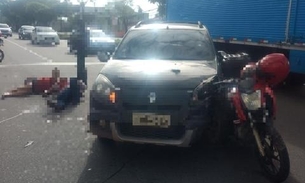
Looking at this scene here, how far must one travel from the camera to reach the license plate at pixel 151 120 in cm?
462

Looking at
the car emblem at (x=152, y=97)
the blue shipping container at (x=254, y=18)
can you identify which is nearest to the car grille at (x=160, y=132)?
the car emblem at (x=152, y=97)

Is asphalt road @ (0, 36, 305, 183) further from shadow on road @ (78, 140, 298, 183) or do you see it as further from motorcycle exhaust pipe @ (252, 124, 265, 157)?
motorcycle exhaust pipe @ (252, 124, 265, 157)

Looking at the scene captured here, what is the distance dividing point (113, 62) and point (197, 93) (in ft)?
4.96

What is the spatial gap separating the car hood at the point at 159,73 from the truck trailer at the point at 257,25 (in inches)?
175

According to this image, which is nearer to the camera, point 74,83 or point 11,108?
point 11,108

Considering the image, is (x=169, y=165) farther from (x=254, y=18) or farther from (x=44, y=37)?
(x=44, y=37)

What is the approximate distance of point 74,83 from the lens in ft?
28.4

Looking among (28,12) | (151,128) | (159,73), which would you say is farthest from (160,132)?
(28,12)

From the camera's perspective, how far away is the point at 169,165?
4863 millimetres

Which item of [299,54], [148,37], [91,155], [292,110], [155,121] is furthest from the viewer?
[299,54]

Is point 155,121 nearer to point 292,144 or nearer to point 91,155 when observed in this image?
point 91,155

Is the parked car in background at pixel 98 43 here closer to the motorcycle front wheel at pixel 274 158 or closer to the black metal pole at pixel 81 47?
the black metal pole at pixel 81 47

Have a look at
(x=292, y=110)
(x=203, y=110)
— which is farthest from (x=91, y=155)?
(x=292, y=110)

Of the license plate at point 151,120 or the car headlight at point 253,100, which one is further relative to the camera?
the license plate at point 151,120
